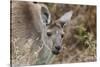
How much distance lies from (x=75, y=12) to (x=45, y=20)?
0.36 meters

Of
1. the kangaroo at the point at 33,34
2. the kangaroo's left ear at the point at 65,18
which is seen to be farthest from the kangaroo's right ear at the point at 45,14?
the kangaroo's left ear at the point at 65,18

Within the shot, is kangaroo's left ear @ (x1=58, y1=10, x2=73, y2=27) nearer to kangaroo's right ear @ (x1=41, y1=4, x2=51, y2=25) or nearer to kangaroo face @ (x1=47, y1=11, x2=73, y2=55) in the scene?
kangaroo face @ (x1=47, y1=11, x2=73, y2=55)

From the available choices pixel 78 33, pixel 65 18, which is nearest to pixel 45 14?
pixel 65 18

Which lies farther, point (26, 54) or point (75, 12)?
point (75, 12)

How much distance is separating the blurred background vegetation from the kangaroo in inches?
2.5

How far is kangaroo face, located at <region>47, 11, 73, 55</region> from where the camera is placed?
1.92 m

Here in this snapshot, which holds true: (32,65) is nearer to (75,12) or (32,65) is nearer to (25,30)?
(25,30)

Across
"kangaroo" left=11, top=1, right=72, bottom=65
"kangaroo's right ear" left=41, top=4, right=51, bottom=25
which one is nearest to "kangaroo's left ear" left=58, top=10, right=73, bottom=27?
"kangaroo" left=11, top=1, right=72, bottom=65

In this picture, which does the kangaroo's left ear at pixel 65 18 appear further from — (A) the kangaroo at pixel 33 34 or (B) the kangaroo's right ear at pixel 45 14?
(B) the kangaroo's right ear at pixel 45 14

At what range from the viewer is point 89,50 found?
6.77 feet

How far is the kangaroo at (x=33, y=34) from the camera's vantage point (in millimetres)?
1804
